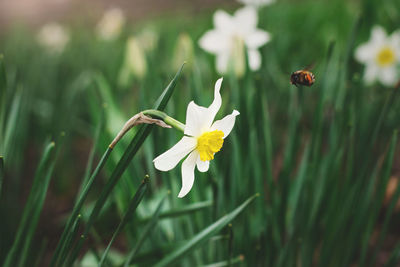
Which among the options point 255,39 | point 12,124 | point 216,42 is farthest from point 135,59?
point 12,124

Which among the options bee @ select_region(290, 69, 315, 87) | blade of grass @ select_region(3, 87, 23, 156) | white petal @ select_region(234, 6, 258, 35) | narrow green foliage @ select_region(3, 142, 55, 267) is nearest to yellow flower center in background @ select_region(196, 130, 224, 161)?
bee @ select_region(290, 69, 315, 87)

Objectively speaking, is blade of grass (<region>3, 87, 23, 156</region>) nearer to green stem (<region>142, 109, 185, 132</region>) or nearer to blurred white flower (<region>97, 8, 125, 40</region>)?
green stem (<region>142, 109, 185, 132</region>)

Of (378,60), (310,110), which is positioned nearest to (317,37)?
(310,110)

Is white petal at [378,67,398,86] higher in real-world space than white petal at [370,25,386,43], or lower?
lower

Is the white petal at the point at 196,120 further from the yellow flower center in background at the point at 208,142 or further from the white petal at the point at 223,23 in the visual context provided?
the white petal at the point at 223,23

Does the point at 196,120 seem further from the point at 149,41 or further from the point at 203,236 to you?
the point at 149,41
